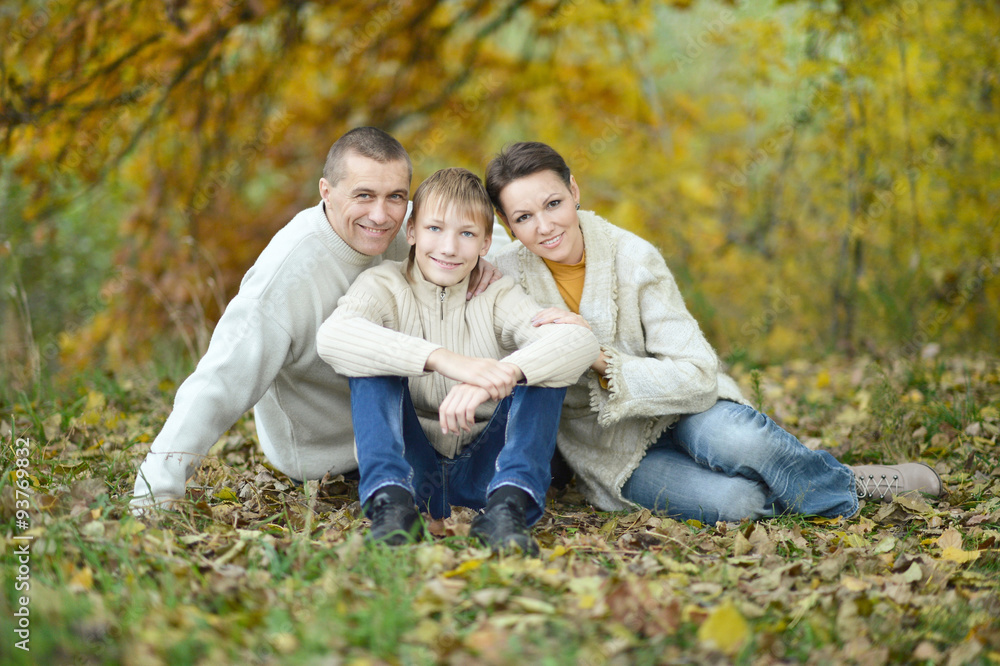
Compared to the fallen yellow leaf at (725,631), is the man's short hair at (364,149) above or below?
above

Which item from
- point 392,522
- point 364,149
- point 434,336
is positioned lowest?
point 392,522

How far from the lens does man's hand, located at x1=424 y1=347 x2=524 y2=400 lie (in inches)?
89.3

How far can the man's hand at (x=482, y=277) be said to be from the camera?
2.62 m

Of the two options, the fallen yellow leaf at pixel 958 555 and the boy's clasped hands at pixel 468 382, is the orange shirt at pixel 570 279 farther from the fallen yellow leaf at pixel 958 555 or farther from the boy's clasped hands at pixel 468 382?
the fallen yellow leaf at pixel 958 555

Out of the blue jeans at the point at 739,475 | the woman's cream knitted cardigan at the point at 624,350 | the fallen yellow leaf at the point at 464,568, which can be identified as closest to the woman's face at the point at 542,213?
the woman's cream knitted cardigan at the point at 624,350

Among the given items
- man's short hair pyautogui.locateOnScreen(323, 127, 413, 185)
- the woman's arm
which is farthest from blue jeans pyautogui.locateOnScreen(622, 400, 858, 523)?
man's short hair pyautogui.locateOnScreen(323, 127, 413, 185)

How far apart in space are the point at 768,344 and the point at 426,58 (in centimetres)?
347

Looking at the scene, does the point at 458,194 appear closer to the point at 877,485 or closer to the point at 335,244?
the point at 335,244

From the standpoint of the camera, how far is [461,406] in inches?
88.8

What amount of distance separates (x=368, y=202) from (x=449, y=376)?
74 cm

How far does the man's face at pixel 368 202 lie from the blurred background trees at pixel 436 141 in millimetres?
1917

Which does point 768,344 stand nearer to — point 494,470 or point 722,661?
point 494,470

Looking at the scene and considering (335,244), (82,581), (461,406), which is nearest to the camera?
(82,581)

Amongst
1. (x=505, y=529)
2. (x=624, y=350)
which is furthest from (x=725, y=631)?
(x=624, y=350)
